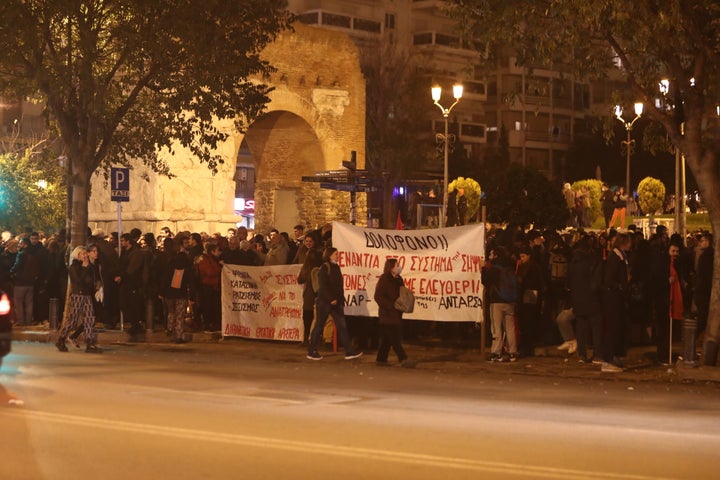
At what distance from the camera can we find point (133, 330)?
2450cm

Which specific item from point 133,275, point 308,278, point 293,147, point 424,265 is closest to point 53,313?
point 133,275

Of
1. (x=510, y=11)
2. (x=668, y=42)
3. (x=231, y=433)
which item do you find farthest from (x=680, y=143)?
(x=231, y=433)

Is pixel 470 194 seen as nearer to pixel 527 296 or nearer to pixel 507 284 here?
pixel 527 296

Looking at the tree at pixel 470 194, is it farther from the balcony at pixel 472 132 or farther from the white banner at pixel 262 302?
the balcony at pixel 472 132

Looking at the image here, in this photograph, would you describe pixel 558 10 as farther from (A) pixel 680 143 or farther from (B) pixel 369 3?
(B) pixel 369 3

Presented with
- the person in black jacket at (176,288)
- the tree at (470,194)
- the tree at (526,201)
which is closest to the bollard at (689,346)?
the person in black jacket at (176,288)

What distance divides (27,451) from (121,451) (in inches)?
29.9

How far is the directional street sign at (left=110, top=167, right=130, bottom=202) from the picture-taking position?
24.9 meters

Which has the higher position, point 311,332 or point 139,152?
point 139,152

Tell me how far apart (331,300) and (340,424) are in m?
7.84

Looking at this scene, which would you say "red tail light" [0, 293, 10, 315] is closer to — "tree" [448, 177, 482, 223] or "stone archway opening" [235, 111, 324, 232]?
"stone archway opening" [235, 111, 324, 232]

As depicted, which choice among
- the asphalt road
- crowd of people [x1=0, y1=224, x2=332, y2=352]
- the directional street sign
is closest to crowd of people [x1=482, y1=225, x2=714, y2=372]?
the asphalt road

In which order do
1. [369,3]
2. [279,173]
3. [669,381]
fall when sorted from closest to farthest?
[669,381] < [279,173] < [369,3]

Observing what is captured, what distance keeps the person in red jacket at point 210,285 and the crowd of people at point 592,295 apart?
582 centimetres
